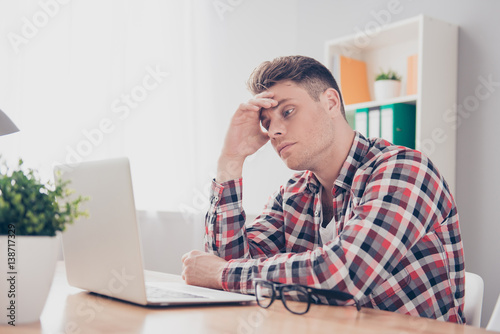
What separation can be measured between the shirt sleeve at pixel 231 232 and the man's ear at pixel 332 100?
0.35 meters

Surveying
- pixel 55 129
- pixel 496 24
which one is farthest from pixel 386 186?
pixel 55 129

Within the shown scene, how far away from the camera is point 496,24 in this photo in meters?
2.48

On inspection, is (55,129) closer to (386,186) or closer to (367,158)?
(367,158)

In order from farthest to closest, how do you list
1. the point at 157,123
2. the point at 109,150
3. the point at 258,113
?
the point at 157,123
the point at 109,150
the point at 258,113

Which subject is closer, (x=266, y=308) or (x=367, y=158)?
(x=266, y=308)

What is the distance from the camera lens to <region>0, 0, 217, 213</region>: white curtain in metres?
2.80

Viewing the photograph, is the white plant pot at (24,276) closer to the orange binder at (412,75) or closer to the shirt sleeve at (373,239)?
the shirt sleeve at (373,239)

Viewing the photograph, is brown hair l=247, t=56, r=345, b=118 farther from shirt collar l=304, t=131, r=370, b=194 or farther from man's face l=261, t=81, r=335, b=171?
shirt collar l=304, t=131, r=370, b=194

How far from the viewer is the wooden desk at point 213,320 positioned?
834mm

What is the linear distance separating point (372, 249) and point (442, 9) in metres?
1.98

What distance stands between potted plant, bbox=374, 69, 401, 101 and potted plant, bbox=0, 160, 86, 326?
211 centimetres

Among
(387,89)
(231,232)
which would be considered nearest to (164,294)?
(231,232)

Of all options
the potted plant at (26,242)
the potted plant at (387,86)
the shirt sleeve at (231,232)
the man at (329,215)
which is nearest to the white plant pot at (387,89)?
the potted plant at (387,86)

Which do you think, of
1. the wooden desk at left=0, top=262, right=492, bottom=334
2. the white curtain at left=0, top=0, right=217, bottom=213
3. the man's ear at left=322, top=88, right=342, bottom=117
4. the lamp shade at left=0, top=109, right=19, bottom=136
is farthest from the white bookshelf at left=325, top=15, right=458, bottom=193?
the lamp shade at left=0, top=109, right=19, bottom=136
